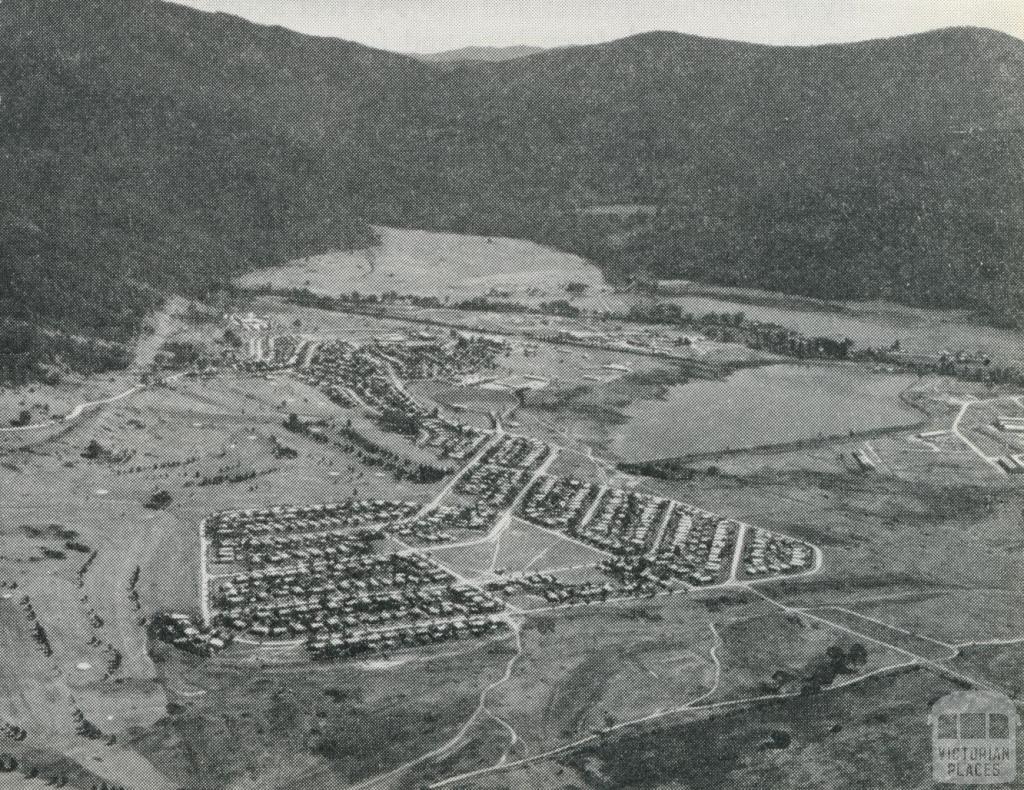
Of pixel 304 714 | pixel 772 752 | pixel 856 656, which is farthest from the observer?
pixel 856 656

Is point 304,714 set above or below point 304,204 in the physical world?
below

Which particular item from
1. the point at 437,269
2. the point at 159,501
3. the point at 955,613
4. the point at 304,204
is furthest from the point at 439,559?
the point at 304,204

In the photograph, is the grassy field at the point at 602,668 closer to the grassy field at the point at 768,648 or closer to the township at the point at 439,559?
the grassy field at the point at 768,648

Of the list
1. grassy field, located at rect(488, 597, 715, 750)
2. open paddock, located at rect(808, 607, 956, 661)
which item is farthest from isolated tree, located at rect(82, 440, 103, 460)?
open paddock, located at rect(808, 607, 956, 661)

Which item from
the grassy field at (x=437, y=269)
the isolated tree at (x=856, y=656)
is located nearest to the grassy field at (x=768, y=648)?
the isolated tree at (x=856, y=656)

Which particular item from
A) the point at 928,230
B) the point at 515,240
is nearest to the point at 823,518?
the point at 928,230

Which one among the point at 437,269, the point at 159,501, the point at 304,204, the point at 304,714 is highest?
the point at 304,204

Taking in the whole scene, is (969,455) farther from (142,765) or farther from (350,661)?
(142,765)

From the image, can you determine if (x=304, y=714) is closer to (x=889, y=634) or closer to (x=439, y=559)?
(x=439, y=559)
